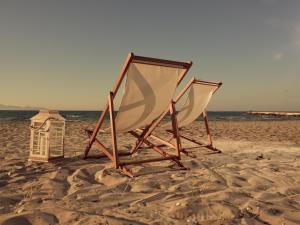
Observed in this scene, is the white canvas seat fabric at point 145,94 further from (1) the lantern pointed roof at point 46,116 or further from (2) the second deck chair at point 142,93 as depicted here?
(1) the lantern pointed roof at point 46,116

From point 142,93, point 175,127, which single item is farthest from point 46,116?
point 175,127

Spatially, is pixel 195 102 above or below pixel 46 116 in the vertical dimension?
above

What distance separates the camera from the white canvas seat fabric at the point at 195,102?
6313 millimetres

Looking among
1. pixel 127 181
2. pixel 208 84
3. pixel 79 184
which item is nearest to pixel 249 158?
pixel 208 84

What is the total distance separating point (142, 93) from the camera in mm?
4422

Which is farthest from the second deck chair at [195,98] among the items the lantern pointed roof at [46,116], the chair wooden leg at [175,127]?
the lantern pointed roof at [46,116]

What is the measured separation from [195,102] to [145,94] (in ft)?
7.53

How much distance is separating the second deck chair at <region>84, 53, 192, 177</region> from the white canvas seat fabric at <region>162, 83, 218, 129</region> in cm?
139

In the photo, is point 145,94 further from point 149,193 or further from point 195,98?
point 195,98

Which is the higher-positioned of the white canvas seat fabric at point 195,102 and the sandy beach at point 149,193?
the white canvas seat fabric at point 195,102

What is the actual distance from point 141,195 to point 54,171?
69.3 inches

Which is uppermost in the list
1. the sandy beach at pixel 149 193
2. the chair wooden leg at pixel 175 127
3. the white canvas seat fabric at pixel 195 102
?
the white canvas seat fabric at pixel 195 102

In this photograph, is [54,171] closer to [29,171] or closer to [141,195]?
A: [29,171]

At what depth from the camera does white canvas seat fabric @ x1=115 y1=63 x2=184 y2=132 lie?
4203 millimetres
